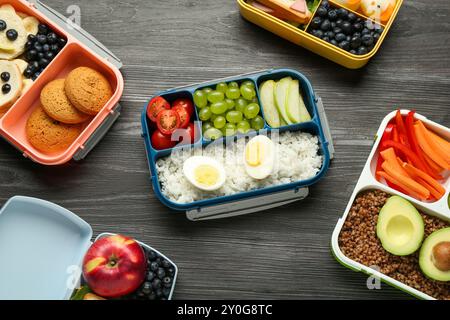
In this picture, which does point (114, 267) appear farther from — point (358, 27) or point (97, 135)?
point (358, 27)

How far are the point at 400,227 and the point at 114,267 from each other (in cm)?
89

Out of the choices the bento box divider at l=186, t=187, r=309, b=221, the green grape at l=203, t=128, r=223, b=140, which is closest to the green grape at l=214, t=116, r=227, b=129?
the green grape at l=203, t=128, r=223, b=140

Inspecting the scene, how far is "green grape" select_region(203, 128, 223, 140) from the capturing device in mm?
1818

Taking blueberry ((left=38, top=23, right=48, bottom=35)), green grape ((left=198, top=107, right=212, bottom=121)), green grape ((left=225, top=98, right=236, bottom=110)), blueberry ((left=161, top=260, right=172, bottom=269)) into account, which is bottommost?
blueberry ((left=161, top=260, right=172, bottom=269))

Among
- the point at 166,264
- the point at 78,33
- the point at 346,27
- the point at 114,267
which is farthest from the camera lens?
the point at 78,33

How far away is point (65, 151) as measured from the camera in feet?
6.00

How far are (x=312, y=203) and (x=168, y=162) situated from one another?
50 centimetres

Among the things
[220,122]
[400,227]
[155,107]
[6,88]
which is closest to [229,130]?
[220,122]

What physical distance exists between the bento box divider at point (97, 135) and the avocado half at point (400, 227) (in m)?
0.93

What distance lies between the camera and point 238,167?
1.83 meters

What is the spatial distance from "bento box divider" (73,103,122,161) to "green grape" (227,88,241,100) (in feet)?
1.27

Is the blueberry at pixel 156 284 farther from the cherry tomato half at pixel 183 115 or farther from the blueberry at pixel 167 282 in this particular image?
the cherry tomato half at pixel 183 115

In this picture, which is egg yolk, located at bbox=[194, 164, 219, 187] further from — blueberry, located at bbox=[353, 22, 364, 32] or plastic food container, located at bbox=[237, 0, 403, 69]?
blueberry, located at bbox=[353, 22, 364, 32]

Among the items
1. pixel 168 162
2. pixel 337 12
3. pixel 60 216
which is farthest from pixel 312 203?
pixel 60 216
